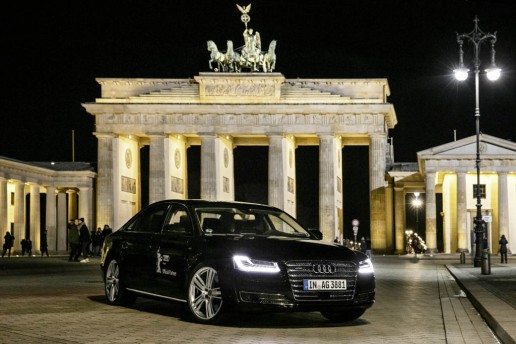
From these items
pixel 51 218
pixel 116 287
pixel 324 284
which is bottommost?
pixel 116 287

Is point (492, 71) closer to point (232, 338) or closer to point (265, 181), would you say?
point (232, 338)

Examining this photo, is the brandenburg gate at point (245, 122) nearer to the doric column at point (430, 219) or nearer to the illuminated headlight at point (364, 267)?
the doric column at point (430, 219)

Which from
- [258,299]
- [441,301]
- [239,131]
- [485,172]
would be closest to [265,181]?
[239,131]

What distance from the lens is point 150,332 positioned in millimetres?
12305

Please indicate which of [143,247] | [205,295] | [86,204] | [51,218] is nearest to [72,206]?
[86,204]

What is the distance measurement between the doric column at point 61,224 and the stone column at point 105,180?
6.04 metres

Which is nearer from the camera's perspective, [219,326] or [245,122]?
[219,326]

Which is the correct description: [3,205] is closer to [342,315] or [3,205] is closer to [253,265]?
[342,315]

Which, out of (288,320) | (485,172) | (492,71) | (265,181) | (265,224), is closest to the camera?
(288,320)

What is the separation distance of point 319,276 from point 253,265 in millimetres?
941

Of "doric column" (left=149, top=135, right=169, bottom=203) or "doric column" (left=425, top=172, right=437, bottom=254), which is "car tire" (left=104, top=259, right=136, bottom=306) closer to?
"doric column" (left=425, top=172, right=437, bottom=254)

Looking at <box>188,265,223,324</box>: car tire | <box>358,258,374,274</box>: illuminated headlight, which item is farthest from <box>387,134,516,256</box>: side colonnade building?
<box>188,265,223,324</box>: car tire

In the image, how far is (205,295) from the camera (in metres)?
13.3

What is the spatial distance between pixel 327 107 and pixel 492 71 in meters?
40.1
